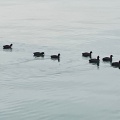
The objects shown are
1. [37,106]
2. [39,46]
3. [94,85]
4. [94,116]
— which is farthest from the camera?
[39,46]

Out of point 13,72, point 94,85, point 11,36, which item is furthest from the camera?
point 11,36

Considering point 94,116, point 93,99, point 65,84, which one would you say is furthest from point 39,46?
point 94,116

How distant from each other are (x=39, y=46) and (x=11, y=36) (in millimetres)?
11747

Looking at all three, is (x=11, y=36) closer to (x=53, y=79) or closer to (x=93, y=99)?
(x=53, y=79)

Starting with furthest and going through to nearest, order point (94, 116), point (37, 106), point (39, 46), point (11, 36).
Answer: point (11, 36), point (39, 46), point (37, 106), point (94, 116)

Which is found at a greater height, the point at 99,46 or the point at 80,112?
the point at 99,46

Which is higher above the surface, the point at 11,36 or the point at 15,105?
the point at 11,36

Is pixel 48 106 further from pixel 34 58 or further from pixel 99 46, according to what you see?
pixel 99 46

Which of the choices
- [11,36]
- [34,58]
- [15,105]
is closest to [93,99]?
[15,105]

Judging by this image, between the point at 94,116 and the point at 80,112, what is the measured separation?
1.26 metres

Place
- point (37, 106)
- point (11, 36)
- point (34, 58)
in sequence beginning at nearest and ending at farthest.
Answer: point (37, 106) < point (34, 58) < point (11, 36)

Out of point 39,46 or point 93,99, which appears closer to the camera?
point 93,99

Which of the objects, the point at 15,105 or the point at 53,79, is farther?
the point at 53,79

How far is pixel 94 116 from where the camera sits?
87.7 feet
